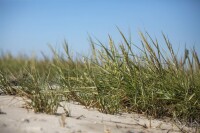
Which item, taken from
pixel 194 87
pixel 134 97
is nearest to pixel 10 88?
pixel 134 97

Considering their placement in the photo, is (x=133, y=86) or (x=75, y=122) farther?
(x=133, y=86)

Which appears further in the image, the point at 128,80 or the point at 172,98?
the point at 128,80

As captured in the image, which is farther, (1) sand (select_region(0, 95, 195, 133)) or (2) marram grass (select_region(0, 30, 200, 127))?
(2) marram grass (select_region(0, 30, 200, 127))

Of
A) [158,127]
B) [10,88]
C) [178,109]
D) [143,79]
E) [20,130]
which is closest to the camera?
[20,130]

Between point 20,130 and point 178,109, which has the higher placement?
point 178,109

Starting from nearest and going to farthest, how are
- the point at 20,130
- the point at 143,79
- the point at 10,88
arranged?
the point at 20,130, the point at 143,79, the point at 10,88

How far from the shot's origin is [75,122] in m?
1.80

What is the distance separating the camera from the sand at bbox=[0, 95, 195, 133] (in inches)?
65.9

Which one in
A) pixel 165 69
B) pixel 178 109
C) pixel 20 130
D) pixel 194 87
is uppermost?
pixel 165 69

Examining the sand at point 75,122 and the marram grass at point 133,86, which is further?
the marram grass at point 133,86

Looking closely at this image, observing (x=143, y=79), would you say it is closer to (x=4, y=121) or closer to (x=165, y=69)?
(x=165, y=69)

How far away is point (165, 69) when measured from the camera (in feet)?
8.18

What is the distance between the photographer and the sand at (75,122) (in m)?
1.67

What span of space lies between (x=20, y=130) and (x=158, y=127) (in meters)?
0.89
